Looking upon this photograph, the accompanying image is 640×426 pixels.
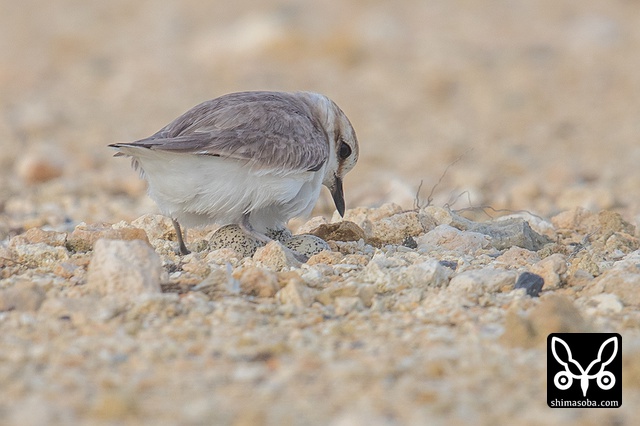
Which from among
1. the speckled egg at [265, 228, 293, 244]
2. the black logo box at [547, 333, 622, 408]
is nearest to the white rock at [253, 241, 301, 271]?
the speckled egg at [265, 228, 293, 244]

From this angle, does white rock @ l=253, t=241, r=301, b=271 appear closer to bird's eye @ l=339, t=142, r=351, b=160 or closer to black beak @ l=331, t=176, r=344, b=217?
black beak @ l=331, t=176, r=344, b=217

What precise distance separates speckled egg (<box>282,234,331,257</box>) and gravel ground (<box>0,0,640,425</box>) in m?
0.11

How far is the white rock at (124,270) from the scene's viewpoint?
12.6 feet

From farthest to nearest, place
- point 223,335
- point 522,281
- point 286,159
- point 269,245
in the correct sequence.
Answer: point 286,159 → point 269,245 → point 522,281 → point 223,335

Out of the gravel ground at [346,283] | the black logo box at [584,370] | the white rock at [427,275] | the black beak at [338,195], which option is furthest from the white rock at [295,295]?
the black beak at [338,195]

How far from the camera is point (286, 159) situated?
5.06m

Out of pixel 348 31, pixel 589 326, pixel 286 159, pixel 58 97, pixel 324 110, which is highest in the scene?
pixel 348 31

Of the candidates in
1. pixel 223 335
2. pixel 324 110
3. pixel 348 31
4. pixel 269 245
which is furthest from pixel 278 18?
pixel 223 335

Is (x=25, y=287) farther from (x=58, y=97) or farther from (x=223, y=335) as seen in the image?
(x=58, y=97)

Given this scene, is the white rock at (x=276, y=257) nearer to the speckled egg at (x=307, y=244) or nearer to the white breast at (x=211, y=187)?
the speckled egg at (x=307, y=244)

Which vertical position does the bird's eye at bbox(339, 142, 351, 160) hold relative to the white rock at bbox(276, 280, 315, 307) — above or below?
above

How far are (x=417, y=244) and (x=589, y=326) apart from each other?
5.63 ft

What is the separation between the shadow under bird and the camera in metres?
4.87

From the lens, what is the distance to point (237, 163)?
4938 millimetres
